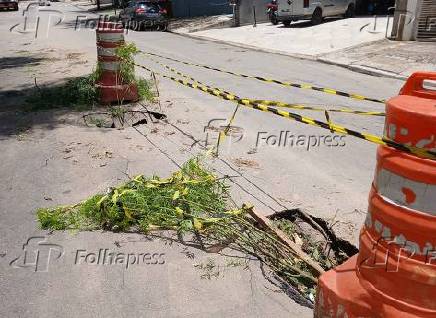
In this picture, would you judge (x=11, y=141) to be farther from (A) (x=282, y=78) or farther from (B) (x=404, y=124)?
(A) (x=282, y=78)

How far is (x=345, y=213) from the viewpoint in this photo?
4.58 meters

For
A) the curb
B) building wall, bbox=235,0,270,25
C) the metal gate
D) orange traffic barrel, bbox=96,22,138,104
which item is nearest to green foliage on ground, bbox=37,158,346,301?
orange traffic barrel, bbox=96,22,138,104

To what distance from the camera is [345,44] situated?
1747cm

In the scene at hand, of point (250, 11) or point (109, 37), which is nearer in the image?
point (109, 37)

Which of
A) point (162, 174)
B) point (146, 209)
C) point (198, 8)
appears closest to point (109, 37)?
point (162, 174)

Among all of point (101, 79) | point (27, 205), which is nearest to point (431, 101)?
point (27, 205)

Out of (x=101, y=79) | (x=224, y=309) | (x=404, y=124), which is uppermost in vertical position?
(x=404, y=124)

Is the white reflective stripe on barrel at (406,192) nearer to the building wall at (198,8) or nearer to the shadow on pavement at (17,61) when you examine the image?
the shadow on pavement at (17,61)

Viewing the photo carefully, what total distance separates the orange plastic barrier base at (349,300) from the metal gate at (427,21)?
53.9 feet

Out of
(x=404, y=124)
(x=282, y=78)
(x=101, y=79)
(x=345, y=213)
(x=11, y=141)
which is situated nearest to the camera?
(x=404, y=124)

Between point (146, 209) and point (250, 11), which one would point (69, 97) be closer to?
point (146, 209)

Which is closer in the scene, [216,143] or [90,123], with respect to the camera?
[216,143]

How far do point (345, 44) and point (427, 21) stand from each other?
3093mm

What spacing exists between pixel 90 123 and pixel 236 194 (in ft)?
13.1
